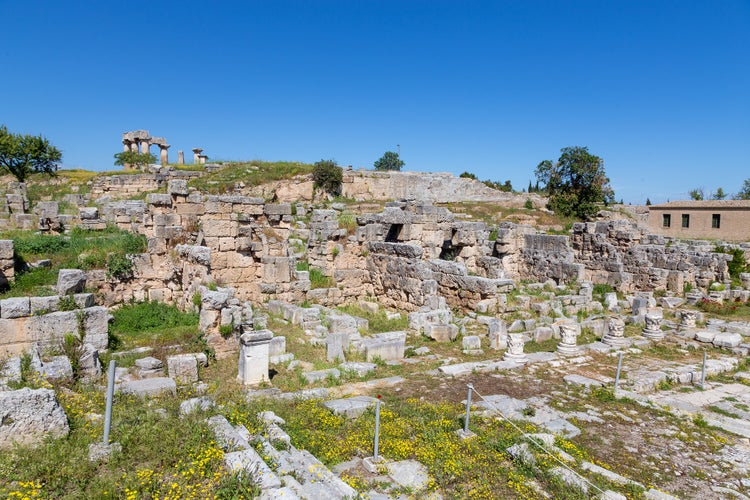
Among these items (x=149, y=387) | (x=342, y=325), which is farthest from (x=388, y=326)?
(x=149, y=387)

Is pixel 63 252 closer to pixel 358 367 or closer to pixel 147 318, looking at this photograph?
pixel 147 318

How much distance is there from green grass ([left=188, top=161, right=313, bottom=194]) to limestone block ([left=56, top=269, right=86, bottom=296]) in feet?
57.1

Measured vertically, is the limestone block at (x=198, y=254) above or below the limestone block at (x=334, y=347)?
above

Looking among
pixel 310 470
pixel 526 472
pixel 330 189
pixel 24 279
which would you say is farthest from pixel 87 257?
pixel 330 189

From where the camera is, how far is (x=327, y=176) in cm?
3203

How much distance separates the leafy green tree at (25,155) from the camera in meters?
30.4

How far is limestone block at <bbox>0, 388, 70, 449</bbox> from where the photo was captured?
4.72 meters

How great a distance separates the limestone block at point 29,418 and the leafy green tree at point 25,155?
33.2 meters

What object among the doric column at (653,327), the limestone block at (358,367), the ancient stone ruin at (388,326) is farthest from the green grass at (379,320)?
the doric column at (653,327)

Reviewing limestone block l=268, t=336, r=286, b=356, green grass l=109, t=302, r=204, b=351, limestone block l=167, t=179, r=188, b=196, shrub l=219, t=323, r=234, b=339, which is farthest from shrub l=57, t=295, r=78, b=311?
limestone block l=167, t=179, r=188, b=196

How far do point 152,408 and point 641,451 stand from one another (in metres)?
6.53

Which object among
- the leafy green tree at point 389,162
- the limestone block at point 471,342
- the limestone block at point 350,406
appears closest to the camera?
the limestone block at point 350,406

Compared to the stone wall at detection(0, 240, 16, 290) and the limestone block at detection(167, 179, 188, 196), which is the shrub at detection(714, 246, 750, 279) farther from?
the stone wall at detection(0, 240, 16, 290)

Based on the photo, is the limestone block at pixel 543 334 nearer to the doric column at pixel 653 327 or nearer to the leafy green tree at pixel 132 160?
the doric column at pixel 653 327
